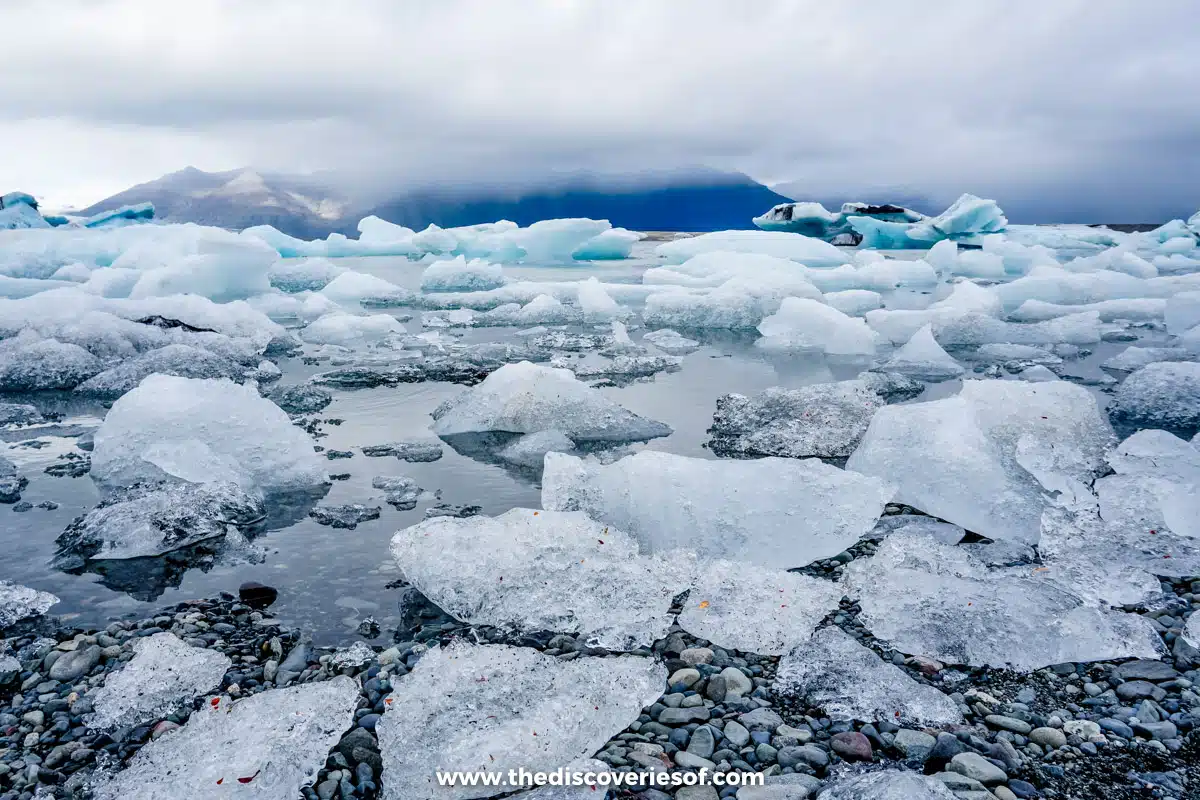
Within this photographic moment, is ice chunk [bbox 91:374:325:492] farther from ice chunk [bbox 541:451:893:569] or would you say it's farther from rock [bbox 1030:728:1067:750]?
rock [bbox 1030:728:1067:750]

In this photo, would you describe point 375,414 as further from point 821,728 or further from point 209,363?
point 821,728

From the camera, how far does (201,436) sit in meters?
4.60

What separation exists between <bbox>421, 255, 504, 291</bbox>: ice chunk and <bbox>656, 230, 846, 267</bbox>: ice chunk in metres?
5.25

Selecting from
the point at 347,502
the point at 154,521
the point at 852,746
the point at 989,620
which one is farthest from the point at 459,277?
the point at 852,746

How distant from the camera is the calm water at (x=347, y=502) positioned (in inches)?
123

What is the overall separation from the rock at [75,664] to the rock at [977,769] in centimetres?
265

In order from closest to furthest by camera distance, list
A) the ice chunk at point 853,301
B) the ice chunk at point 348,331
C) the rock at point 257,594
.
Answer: the rock at point 257,594 < the ice chunk at point 348,331 < the ice chunk at point 853,301

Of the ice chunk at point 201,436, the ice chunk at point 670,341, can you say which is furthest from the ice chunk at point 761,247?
the ice chunk at point 201,436

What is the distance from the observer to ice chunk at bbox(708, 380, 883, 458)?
506cm

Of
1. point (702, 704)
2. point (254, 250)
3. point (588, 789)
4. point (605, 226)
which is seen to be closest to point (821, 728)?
point (702, 704)

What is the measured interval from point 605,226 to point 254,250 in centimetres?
1078

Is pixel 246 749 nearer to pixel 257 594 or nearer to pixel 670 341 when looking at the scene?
pixel 257 594

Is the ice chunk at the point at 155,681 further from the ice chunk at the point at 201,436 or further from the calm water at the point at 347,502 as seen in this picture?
the ice chunk at the point at 201,436

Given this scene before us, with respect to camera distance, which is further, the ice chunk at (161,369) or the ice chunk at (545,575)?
the ice chunk at (161,369)
